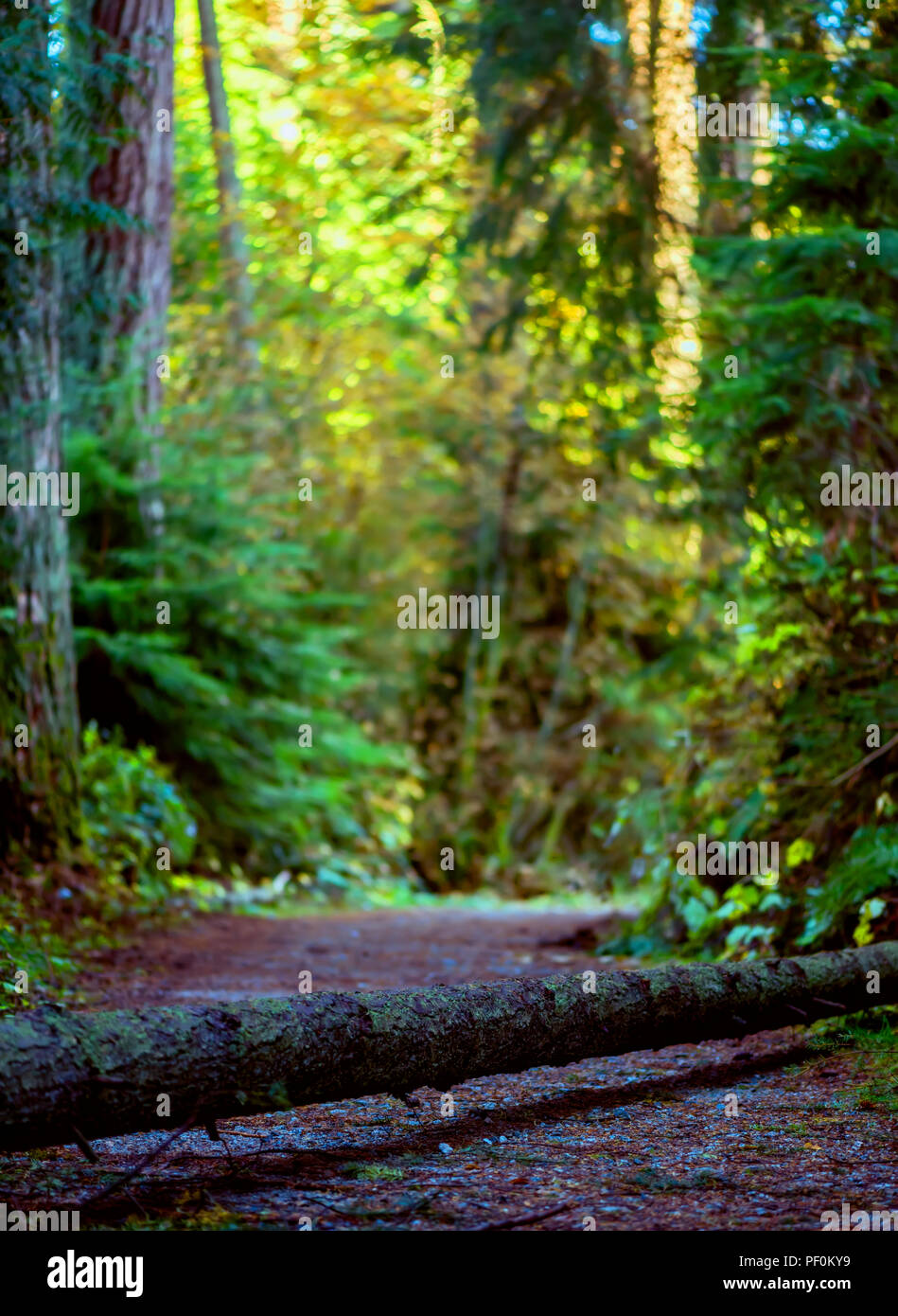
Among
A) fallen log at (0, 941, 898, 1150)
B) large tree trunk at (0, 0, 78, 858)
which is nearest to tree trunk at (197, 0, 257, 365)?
large tree trunk at (0, 0, 78, 858)

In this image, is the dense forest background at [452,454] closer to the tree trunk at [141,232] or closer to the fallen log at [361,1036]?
the tree trunk at [141,232]

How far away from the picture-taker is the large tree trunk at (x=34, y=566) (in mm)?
6465

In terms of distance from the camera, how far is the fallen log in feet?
9.39

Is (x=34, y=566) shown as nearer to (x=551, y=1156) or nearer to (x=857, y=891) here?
(x=857, y=891)

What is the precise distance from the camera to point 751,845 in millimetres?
6484

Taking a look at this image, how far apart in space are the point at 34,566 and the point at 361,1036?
15.8ft

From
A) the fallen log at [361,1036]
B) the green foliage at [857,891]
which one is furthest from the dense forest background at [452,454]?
the fallen log at [361,1036]

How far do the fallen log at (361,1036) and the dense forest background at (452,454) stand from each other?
1071 mm

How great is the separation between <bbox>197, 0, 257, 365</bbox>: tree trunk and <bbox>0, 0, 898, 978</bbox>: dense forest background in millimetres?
95

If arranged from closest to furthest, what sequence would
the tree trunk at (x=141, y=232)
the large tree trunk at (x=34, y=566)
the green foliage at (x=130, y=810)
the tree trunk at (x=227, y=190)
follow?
the large tree trunk at (x=34, y=566) → the green foliage at (x=130, y=810) → the tree trunk at (x=141, y=232) → the tree trunk at (x=227, y=190)

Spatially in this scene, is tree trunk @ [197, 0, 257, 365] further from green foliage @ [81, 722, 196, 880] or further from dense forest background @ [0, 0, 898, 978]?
green foliage @ [81, 722, 196, 880]

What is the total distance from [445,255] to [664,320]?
2.46m

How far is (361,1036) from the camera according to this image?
337cm
